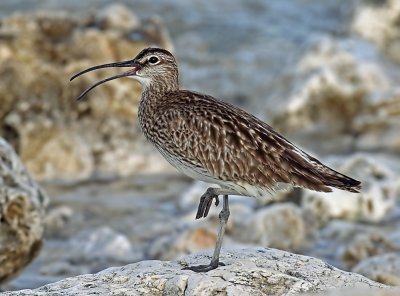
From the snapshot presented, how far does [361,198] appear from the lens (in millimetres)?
12508

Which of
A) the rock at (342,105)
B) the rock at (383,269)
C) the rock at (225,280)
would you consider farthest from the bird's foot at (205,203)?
the rock at (342,105)

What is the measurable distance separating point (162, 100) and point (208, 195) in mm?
1347

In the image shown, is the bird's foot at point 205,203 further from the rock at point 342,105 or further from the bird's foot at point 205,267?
the rock at point 342,105

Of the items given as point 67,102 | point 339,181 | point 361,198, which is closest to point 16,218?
point 339,181

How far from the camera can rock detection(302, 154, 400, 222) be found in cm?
1238

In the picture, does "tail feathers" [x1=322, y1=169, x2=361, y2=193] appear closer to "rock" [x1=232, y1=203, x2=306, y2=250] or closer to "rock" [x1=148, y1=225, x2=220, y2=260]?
"rock" [x1=148, y1=225, x2=220, y2=260]

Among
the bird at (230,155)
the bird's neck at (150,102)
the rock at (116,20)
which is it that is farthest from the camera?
the rock at (116,20)

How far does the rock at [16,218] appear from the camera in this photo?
865 cm

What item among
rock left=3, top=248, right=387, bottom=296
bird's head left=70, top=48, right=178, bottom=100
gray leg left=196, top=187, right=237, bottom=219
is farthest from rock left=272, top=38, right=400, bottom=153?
rock left=3, top=248, right=387, bottom=296

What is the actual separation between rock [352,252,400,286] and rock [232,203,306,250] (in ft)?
5.07

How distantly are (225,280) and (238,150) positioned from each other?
135 centimetres

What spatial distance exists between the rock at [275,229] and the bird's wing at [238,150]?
12.9 feet

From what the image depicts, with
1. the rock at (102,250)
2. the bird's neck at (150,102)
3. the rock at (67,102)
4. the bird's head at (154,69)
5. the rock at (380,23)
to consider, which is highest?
the rock at (380,23)

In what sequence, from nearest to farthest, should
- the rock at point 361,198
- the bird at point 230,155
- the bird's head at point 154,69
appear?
the bird at point 230,155
the bird's head at point 154,69
the rock at point 361,198
